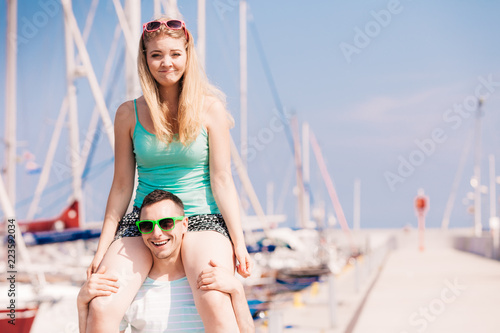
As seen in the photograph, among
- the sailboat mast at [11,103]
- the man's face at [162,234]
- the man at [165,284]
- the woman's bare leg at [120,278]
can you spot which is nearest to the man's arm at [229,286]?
the man at [165,284]

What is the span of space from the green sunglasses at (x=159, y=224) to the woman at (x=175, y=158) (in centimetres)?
12

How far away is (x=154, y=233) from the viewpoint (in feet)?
11.5

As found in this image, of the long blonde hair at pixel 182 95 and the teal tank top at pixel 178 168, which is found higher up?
the long blonde hair at pixel 182 95

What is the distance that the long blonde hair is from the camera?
3.65 meters

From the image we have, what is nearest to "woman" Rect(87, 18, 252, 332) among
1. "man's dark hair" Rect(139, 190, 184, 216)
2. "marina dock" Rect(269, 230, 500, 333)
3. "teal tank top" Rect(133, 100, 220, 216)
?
"teal tank top" Rect(133, 100, 220, 216)

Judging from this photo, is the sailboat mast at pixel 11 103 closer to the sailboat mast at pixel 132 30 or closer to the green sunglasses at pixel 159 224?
the sailboat mast at pixel 132 30

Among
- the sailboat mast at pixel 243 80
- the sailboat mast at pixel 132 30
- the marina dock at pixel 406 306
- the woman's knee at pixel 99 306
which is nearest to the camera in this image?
the woman's knee at pixel 99 306

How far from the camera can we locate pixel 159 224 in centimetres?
352

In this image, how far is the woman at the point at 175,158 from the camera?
3613 millimetres

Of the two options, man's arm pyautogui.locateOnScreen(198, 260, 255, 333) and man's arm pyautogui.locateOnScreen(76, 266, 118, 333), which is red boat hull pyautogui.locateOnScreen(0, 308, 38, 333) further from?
man's arm pyautogui.locateOnScreen(198, 260, 255, 333)

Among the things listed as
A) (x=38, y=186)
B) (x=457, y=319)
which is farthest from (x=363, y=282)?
(x=38, y=186)

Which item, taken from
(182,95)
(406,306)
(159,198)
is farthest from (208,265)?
(406,306)

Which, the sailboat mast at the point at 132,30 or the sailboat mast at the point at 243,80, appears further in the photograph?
the sailboat mast at the point at 243,80

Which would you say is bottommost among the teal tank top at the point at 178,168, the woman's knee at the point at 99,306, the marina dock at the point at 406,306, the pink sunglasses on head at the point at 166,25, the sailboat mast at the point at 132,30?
the marina dock at the point at 406,306
